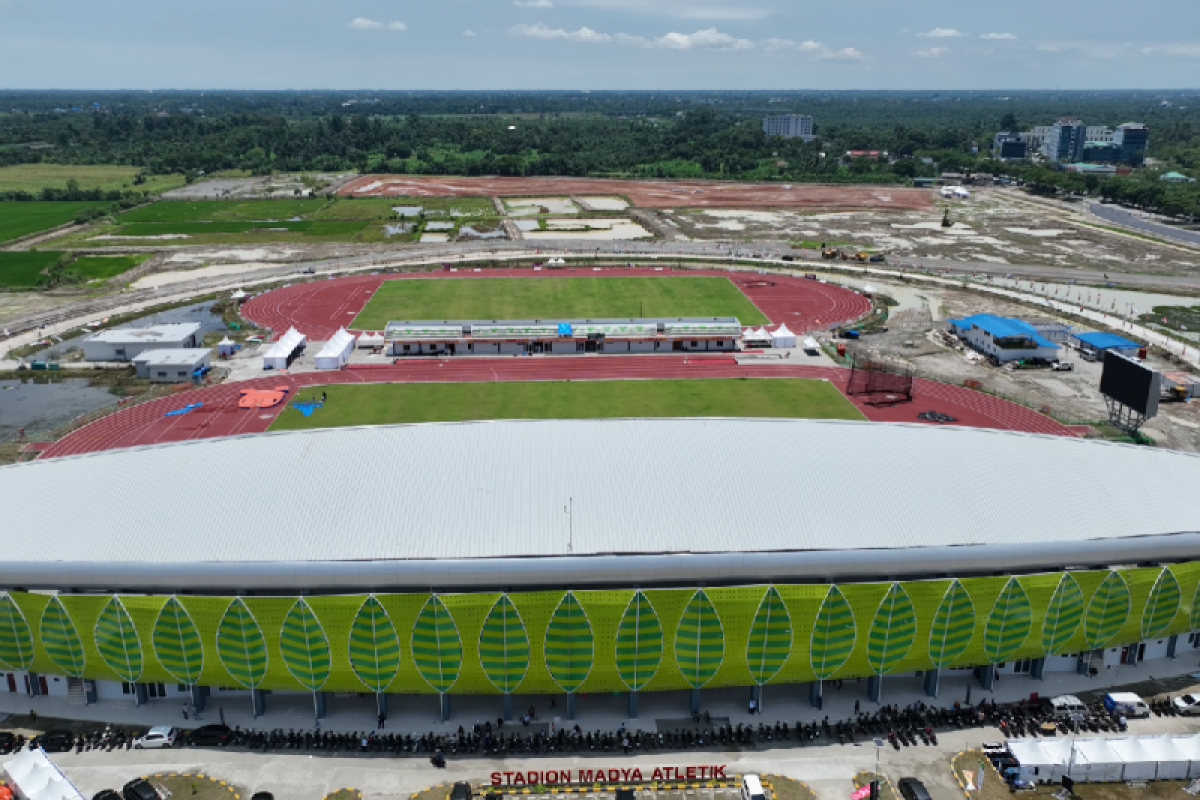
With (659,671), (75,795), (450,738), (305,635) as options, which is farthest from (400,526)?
(75,795)

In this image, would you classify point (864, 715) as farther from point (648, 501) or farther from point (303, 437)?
point (303, 437)

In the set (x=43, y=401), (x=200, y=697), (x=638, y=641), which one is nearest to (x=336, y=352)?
(x=43, y=401)

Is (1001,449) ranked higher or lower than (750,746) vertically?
higher

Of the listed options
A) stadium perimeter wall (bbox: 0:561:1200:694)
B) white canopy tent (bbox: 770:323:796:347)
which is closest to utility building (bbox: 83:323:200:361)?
stadium perimeter wall (bbox: 0:561:1200:694)

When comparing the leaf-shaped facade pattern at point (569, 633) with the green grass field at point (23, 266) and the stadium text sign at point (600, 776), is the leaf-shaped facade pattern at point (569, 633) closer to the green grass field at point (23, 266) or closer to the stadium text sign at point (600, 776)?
the stadium text sign at point (600, 776)

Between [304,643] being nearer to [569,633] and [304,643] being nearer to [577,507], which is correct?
[569,633]

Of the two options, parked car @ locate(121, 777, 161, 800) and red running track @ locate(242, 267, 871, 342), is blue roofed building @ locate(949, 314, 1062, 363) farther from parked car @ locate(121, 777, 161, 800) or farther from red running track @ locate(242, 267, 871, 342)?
parked car @ locate(121, 777, 161, 800)
